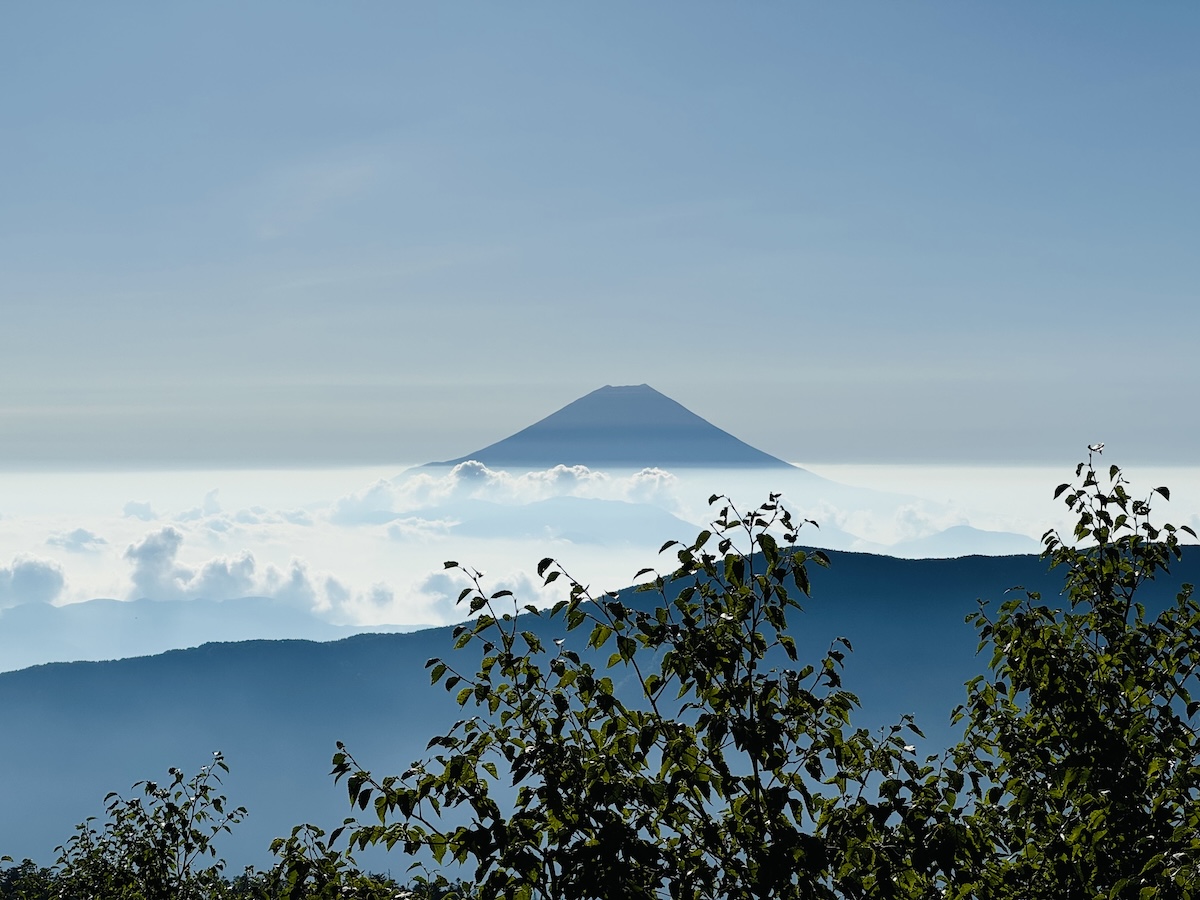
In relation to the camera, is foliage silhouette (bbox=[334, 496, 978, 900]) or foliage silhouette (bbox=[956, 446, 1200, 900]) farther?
foliage silhouette (bbox=[956, 446, 1200, 900])

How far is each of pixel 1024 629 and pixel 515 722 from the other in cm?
553

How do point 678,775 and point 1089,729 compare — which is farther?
point 1089,729

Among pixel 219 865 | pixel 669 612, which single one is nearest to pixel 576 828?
pixel 669 612

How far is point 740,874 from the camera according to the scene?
19.4ft

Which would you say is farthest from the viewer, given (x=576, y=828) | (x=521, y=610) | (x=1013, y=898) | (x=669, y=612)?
(x=1013, y=898)

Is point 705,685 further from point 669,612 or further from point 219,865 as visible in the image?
point 219,865

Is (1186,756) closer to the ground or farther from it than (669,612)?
closer to the ground

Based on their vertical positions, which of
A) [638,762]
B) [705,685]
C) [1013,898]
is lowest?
[1013,898]

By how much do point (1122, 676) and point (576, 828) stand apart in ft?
19.5

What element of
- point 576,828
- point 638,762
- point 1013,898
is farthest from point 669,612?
point 1013,898

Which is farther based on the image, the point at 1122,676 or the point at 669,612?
the point at 1122,676

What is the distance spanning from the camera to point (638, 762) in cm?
621

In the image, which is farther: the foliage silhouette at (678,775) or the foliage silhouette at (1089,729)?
the foliage silhouette at (1089,729)

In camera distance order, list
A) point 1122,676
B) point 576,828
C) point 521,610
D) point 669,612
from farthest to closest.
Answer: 1. point 1122,676
2. point 521,610
3. point 669,612
4. point 576,828
